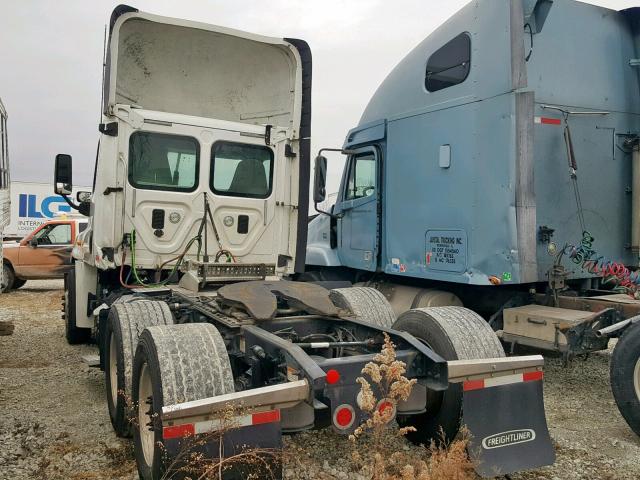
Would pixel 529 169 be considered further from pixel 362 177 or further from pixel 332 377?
pixel 332 377

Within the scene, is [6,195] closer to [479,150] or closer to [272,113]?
[272,113]

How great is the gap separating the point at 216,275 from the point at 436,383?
239cm

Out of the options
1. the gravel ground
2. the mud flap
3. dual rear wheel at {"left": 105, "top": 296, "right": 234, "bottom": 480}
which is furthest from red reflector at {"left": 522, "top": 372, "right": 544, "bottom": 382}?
dual rear wheel at {"left": 105, "top": 296, "right": 234, "bottom": 480}

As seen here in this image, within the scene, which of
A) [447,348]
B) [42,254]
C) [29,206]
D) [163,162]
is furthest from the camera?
[29,206]

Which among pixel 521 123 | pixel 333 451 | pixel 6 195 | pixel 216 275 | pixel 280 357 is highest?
pixel 521 123

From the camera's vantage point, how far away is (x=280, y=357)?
319cm

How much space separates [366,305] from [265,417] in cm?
213

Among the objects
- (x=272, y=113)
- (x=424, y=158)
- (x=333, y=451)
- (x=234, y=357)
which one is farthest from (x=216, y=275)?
(x=424, y=158)

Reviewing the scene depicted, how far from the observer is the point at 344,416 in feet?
9.73

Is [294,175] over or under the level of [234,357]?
over

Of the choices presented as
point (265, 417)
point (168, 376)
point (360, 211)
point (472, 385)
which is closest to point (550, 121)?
point (360, 211)

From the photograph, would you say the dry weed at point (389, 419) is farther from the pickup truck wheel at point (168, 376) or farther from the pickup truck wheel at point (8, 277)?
the pickup truck wheel at point (8, 277)

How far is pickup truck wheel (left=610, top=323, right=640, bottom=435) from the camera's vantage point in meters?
4.21

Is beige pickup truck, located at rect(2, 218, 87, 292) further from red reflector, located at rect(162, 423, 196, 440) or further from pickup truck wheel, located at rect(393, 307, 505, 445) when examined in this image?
red reflector, located at rect(162, 423, 196, 440)
